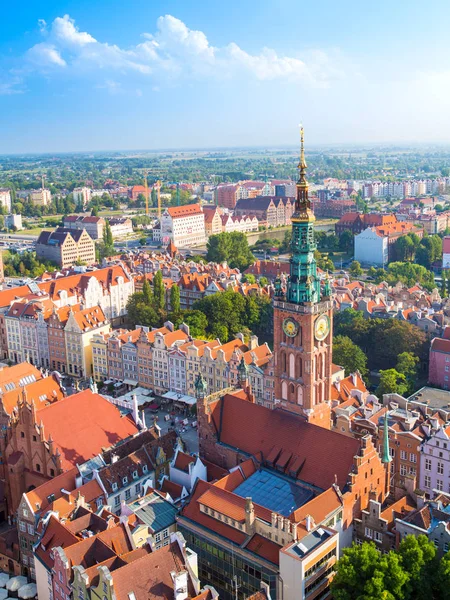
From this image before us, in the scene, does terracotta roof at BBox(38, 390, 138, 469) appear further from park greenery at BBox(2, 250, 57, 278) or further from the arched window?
park greenery at BBox(2, 250, 57, 278)

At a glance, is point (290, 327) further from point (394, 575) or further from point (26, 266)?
point (26, 266)

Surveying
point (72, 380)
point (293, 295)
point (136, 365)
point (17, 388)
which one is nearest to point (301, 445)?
point (293, 295)

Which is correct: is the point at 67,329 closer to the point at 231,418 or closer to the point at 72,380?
the point at 72,380

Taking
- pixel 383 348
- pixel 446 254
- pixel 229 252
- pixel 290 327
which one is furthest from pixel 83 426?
pixel 446 254

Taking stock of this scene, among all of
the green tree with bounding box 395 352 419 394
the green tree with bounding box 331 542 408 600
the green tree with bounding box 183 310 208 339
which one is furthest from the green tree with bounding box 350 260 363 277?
the green tree with bounding box 331 542 408 600

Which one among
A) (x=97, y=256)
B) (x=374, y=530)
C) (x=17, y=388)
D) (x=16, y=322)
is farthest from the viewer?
(x=97, y=256)

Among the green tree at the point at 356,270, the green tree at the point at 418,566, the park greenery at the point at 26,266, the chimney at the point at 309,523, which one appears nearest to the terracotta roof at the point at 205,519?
the chimney at the point at 309,523

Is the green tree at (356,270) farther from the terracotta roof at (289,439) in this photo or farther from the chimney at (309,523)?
the chimney at (309,523)
